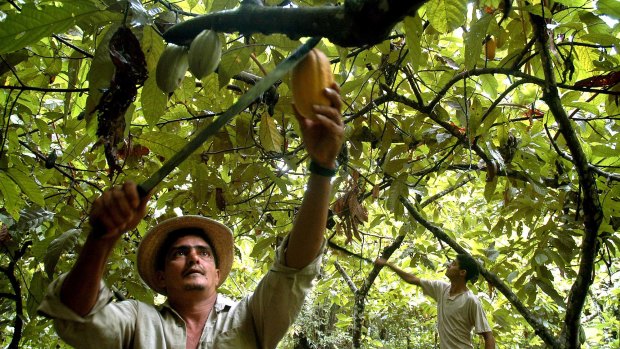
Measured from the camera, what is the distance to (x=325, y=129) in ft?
2.63

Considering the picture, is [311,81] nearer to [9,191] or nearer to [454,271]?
[9,191]

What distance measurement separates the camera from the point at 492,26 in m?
1.57

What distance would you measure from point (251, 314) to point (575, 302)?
4.56 feet

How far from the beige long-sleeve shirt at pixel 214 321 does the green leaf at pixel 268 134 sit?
1.93ft

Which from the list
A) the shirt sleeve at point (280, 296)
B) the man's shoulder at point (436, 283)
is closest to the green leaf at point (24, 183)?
the shirt sleeve at point (280, 296)

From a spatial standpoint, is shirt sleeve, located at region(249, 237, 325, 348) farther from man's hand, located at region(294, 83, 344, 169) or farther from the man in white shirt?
the man in white shirt

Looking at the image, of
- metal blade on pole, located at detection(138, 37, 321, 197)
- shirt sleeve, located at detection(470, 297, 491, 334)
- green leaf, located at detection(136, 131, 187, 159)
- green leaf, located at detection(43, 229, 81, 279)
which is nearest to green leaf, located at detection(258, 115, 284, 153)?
green leaf, located at detection(136, 131, 187, 159)

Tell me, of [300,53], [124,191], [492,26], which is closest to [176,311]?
[124,191]

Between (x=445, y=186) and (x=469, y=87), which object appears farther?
(x=445, y=186)

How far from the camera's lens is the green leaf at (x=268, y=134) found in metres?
1.77

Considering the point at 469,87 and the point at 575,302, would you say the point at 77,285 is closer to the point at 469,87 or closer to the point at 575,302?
the point at 469,87

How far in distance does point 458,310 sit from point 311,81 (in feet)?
12.0

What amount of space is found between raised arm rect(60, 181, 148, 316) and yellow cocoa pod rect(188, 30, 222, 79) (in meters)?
0.20

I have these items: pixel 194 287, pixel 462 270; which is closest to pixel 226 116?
pixel 194 287
